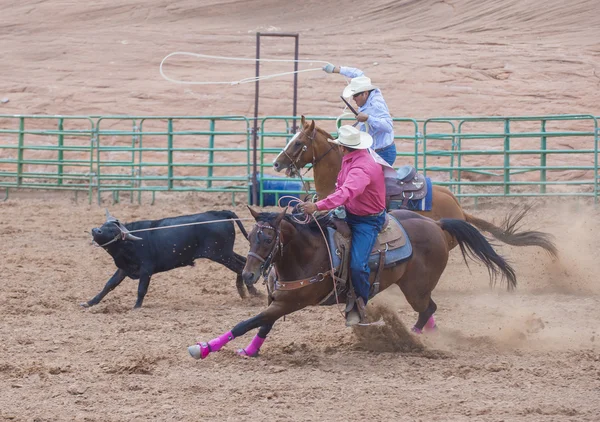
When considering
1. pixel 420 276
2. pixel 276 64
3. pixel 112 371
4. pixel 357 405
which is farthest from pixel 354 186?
pixel 276 64

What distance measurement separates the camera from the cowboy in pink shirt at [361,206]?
249 inches

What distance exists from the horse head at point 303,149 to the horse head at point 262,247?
1875mm

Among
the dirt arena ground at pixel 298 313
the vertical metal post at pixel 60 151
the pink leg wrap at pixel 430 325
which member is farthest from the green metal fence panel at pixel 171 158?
the pink leg wrap at pixel 430 325

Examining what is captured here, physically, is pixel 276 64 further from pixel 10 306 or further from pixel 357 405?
pixel 357 405

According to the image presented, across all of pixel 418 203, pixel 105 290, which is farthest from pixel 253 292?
pixel 418 203

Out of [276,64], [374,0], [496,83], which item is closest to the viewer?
[496,83]

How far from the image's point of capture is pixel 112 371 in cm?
599

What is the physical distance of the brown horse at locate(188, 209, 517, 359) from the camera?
6039 mm

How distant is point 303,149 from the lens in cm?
789

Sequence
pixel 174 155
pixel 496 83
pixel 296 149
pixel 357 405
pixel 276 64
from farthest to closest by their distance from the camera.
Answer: pixel 276 64
pixel 496 83
pixel 174 155
pixel 296 149
pixel 357 405

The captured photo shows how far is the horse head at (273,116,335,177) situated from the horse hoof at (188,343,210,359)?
7.38ft

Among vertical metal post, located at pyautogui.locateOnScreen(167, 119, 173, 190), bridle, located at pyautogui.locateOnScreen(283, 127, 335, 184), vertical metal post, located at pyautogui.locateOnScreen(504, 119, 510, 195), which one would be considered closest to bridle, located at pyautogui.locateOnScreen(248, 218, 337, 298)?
bridle, located at pyautogui.locateOnScreen(283, 127, 335, 184)

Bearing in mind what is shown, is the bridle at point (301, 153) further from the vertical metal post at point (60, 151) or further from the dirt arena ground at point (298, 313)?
the vertical metal post at point (60, 151)

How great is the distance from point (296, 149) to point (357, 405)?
3158 millimetres
